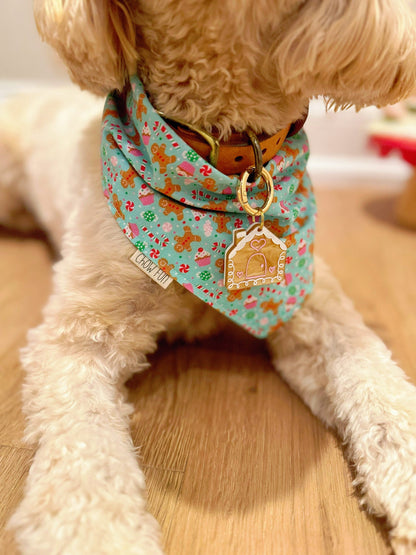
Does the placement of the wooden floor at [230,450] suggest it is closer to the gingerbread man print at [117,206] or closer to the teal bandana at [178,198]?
the teal bandana at [178,198]

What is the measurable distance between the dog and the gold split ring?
7 cm

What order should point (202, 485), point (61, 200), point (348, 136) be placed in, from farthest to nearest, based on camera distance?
point (348, 136)
point (61, 200)
point (202, 485)

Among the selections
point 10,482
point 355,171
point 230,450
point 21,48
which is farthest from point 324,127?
point 10,482

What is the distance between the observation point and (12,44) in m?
2.37

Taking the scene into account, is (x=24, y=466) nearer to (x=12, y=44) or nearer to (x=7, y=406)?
(x=7, y=406)

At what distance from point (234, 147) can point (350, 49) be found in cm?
23

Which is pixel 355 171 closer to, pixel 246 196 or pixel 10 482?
pixel 246 196

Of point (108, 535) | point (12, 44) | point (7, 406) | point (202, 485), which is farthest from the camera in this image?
point (12, 44)

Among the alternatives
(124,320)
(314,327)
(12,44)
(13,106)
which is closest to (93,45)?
(124,320)

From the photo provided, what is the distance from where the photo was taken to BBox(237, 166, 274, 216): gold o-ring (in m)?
0.83

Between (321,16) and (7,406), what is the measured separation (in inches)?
32.9

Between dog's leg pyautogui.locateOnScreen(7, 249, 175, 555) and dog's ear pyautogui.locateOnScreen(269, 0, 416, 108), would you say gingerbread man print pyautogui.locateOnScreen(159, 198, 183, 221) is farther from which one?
dog's ear pyautogui.locateOnScreen(269, 0, 416, 108)

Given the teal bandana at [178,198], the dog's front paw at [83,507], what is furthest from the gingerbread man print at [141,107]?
the dog's front paw at [83,507]

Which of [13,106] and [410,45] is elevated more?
[410,45]
